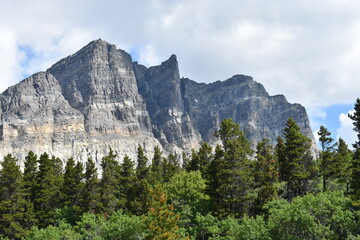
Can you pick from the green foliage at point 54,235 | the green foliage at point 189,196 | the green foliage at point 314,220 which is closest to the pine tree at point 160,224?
the green foliage at point 314,220

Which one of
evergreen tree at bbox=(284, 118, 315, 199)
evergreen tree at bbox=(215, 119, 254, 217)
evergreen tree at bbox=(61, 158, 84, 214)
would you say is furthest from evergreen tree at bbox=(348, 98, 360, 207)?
evergreen tree at bbox=(61, 158, 84, 214)

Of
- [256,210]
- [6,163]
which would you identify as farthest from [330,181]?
[6,163]

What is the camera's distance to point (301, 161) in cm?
5231

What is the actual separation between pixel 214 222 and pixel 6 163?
33012 mm

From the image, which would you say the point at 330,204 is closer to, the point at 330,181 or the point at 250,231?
the point at 250,231

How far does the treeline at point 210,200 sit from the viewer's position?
37062 mm

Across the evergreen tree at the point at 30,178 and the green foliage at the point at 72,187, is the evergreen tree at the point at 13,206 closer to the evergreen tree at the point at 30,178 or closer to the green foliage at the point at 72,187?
the evergreen tree at the point at 30,178

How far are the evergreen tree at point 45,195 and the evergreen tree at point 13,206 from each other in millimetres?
1966

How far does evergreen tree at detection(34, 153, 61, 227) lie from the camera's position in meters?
57.8

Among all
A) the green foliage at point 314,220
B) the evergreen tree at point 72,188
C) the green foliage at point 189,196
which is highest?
the evergreen tree at point 72,188

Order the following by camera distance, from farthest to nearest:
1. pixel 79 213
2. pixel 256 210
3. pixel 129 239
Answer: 1. pixel 79 213
2. pixel 256 210
3. pixel 129 239

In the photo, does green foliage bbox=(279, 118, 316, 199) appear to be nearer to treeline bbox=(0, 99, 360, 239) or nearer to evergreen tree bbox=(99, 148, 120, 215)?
treeline bbox=(0, 99, 360, 239)

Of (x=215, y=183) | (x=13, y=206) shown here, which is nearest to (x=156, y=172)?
(x=215, y=183)

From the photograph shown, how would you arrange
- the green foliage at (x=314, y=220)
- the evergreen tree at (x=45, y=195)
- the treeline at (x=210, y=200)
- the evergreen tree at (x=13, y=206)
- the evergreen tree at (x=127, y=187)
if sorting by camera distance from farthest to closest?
1. the evergreen tree at (x=127, y=187)
2. the evergreen tree at (x=45, y=195)
3. the evergreen tree at (x=13, y=206)
4. the treeline at (x=210, y=200)
5. the green foliage at (x=314, y=220)
